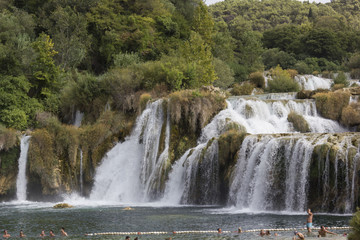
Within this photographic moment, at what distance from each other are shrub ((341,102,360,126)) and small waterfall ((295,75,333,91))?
728 inches

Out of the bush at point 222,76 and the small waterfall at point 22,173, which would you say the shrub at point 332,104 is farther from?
the small waterfall at point 22,173

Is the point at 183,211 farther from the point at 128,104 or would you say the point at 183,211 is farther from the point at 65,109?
the point at 65,109

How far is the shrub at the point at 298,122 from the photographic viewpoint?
126 feet

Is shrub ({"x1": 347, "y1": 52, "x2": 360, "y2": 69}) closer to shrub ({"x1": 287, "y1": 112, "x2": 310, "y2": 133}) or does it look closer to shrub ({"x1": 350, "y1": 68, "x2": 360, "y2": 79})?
shrub ({"x1": 350, "y1": 68, "x2": 360, "y2": 79})

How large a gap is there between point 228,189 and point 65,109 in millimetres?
20987

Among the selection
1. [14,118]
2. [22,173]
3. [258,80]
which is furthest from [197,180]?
[258,80]

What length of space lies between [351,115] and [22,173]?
88.2 feet

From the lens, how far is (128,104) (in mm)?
42781

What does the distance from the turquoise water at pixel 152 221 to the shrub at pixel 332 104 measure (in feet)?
47.7

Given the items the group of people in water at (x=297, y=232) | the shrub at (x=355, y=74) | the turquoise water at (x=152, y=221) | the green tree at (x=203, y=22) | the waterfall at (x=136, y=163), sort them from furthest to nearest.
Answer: the shrub at (x=355, y=74) → the green tree at (x=203, y=22) → the waterfall at (x=136, y=163) → the turquoise water at (x=152, y=221) → the group of people in water at (x=297, y=232)

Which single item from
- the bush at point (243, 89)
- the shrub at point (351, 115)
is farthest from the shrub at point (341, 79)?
the shrub at point (351, 115)

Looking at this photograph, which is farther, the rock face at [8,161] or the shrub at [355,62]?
the shrub at [355,62]

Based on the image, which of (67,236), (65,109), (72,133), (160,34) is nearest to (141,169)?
(72,133)

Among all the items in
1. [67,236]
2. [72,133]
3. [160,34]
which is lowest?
[67,236]
